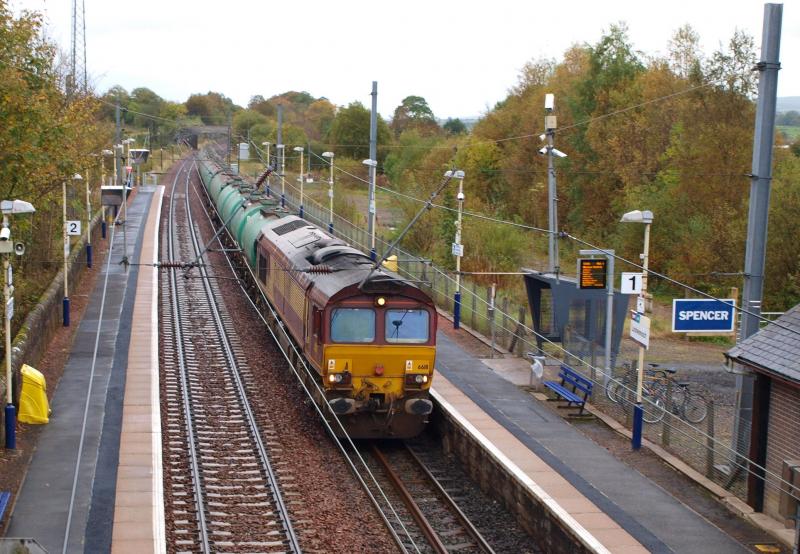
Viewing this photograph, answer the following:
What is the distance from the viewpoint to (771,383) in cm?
1367

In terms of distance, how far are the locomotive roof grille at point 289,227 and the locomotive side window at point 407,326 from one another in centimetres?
833

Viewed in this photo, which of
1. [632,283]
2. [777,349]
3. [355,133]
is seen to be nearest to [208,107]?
[355,133]

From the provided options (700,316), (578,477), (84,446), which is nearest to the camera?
(578,477)

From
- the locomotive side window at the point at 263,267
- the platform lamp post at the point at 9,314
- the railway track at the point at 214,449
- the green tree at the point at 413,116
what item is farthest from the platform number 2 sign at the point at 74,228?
the green tree at the point at 413,116

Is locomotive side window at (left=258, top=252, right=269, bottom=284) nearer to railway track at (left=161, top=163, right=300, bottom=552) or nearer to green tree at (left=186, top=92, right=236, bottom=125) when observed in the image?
railway track at (left=161, top=163, right=300, bottom=552)

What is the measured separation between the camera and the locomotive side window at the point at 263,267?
1003 inches

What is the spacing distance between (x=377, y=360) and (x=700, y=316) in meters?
5.45

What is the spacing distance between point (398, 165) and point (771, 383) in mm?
60651

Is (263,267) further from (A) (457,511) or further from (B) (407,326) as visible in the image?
(A) (457,511)

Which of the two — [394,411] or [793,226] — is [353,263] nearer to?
[394,411]

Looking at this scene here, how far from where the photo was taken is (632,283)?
1692cm

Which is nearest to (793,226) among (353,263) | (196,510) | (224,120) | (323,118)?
(353,263)

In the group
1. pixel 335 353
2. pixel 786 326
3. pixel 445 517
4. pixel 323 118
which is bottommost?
pixel 445 517

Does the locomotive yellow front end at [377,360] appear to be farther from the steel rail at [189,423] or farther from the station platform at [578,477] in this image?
the steel rail at [189,423]
